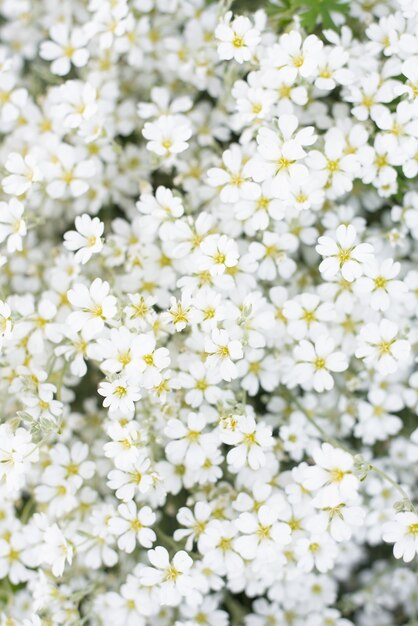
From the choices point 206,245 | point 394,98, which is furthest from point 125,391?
point 394,98

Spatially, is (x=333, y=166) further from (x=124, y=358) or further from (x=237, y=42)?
(x=124, y=358)

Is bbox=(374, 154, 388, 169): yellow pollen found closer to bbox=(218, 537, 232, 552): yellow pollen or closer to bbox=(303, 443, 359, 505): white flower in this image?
bbox=(303, 443, 359, 505): white flower

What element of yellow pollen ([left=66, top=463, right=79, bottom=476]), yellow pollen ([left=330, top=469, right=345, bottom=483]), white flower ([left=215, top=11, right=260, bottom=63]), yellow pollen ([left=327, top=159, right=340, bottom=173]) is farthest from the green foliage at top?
yellow pollen ([left=66, top=463, right=79, bottom=476])

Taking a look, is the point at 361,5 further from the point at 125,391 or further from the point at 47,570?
the point at 47,570

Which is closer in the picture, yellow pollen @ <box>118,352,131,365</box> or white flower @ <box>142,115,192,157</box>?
yellow pollen @ <box>118,352,131,365</box>

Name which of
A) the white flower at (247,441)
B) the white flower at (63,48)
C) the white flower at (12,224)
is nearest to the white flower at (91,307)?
the white flower at (12,224)

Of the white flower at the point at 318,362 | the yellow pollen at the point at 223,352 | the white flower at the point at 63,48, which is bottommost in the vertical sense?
the white flower at the point at 318,362

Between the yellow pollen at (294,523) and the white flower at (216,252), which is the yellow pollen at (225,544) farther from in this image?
the white flower at (216,252)
